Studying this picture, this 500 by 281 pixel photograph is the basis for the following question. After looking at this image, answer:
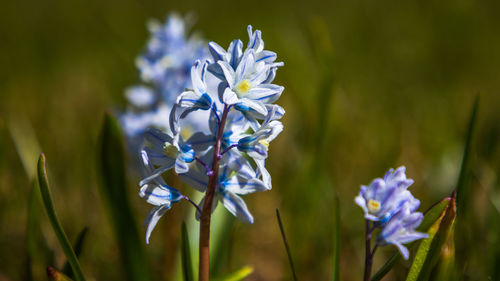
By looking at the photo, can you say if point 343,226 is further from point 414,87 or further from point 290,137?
point 414,87

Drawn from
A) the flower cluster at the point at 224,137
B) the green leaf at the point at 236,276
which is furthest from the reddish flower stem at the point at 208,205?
the green leaf at the point at 236,276

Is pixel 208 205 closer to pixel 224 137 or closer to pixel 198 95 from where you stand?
pixel 224 137

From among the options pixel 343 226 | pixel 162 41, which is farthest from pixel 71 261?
pixel 343 226

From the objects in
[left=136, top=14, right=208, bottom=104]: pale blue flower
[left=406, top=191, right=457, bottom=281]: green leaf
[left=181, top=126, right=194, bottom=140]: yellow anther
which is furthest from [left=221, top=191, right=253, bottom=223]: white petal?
[left=136, top=14, right=208, bottom=104]: pale blue flower

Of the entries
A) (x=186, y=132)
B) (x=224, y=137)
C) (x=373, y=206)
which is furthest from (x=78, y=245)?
(x=373, y=206)

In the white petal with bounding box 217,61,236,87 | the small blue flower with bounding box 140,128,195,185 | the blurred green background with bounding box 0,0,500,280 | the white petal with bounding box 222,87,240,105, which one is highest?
the white petal with bounding box 217,61,236,87

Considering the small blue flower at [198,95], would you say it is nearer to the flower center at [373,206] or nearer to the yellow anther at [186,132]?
the flower center at [373,206]

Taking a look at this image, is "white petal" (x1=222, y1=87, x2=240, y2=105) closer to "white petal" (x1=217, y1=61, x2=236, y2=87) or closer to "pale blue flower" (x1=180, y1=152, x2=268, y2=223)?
"white petal" (x1=217, y1=61, x2=236, y2=87)

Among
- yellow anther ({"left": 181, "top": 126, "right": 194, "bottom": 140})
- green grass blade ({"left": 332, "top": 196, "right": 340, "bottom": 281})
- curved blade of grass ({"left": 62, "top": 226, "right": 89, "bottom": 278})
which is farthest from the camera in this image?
yellow anther ({"left": 181, "top": 126, "right": 194, "bottom": 140})
